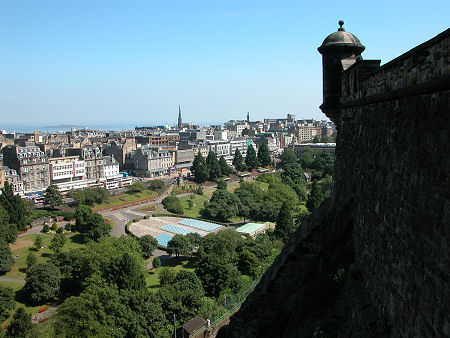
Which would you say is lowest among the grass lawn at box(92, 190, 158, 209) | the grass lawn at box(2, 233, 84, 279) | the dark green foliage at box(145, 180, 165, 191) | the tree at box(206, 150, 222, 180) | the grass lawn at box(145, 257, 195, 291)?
the grass lawn at box(145, 257, 195, 291)

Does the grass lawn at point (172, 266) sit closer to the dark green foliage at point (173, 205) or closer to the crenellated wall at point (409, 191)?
the dark green foliage at point (173, 205)

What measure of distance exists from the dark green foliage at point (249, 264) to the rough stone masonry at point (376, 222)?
82.1ft

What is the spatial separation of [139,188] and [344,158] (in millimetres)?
67261

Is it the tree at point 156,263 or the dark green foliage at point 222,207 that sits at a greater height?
the dark green foliage at point 222,207

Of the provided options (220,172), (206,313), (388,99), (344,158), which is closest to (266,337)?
(344,158)

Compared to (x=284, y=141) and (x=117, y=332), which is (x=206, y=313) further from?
(x=284, y=141)

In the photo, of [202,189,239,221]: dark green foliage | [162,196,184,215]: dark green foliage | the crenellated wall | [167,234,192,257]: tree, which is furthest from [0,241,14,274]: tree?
the crenellated wall

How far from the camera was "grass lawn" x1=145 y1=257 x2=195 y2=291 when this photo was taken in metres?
38.7

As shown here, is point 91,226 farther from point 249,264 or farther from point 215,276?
point 215,276

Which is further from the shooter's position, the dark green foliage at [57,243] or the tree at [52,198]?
the tree at [52,198]

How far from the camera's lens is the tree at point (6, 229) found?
148ft

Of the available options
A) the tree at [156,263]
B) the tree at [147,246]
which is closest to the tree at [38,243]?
the tree at [147,246]

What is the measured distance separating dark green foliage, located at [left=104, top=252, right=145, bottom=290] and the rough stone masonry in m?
19.5

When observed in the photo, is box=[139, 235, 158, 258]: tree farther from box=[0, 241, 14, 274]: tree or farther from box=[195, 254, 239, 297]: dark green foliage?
box=[0, 241, 14, 274]: tree
